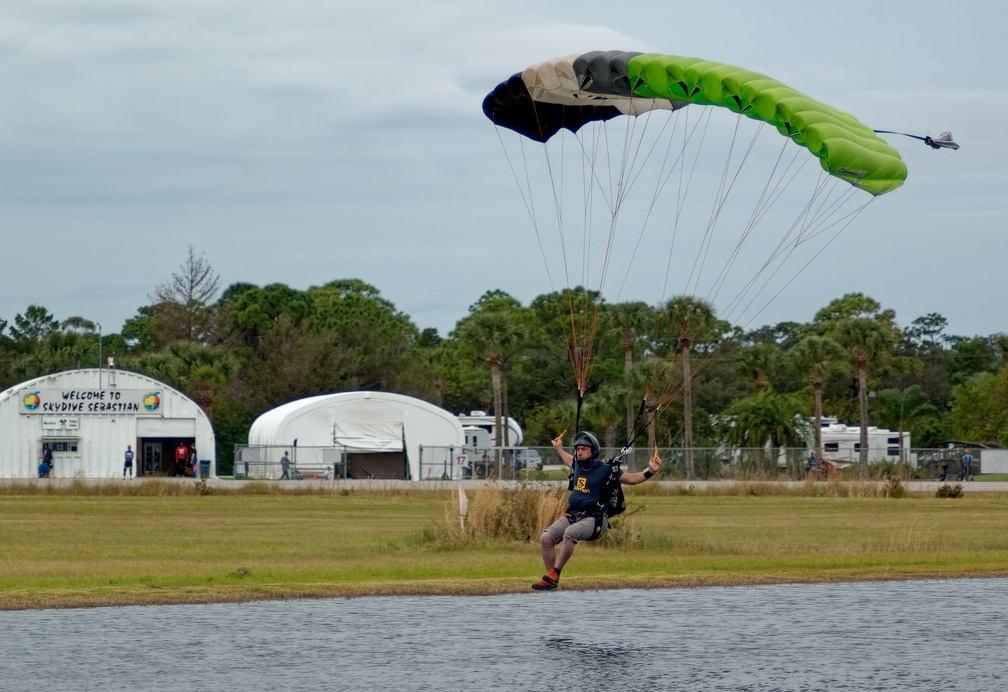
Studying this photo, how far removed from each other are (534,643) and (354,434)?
4958cm

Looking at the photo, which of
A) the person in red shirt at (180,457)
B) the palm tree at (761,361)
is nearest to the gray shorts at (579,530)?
the person in red shirt at (180,457)

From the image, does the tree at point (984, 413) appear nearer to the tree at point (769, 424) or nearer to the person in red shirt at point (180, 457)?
the tree at point (769, 424)

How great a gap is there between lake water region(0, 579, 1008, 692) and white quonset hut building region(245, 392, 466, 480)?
43246 mm

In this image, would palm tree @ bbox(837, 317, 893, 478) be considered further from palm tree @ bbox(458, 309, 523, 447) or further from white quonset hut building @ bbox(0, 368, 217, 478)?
white quonset hut building @ bbox(0, 368, 217, 478)

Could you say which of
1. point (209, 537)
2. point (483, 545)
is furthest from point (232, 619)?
point (209, 537)

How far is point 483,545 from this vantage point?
27375 millimetres

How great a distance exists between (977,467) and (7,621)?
62314 mm

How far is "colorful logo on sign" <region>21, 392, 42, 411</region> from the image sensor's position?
62844mm

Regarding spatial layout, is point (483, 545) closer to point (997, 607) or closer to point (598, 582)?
point (598, 582)

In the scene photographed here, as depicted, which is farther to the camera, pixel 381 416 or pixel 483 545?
pixel 381 416

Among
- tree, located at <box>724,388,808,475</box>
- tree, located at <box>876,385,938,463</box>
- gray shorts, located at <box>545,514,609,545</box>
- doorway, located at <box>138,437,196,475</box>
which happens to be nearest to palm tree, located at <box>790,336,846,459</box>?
tree, located at <box>724,388,808,475</box>

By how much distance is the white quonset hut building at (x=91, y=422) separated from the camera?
6294 centimetres

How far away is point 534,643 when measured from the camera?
16875mm

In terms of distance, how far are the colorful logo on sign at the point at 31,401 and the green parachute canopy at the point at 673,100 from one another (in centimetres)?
4381
